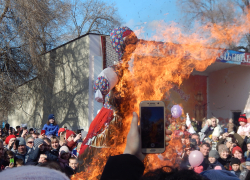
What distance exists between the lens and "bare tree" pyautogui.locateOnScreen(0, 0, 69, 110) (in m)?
9.91

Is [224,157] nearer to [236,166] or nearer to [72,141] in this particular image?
[236,166]

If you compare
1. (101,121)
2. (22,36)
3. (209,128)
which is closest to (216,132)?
(209,128)

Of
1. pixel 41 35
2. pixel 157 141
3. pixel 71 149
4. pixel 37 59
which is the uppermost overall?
pixel 41 35

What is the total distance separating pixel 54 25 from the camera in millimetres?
11016

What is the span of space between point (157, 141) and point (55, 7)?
1083cm

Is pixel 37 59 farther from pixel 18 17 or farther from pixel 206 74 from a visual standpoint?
pixel 206 74

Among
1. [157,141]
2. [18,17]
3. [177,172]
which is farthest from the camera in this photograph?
[18,17]

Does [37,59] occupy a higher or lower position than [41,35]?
lower

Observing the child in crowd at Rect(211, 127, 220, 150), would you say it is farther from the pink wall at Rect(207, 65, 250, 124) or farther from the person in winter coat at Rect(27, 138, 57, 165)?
the pink wall at Rect(207, 65, 250, 124)

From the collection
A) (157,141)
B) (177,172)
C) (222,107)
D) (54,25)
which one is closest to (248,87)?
(222,107)

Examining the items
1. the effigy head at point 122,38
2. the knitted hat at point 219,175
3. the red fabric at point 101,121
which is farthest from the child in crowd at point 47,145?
the knitted hat at point 219,175

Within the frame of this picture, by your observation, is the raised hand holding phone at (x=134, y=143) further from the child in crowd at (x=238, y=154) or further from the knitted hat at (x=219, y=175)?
the child in crowd at (x=238, y=154)

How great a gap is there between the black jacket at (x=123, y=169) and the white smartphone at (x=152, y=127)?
0.43 m

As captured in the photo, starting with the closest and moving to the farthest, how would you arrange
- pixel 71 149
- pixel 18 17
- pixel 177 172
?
pixel 177 172 < pixel 71 149 < pixel 18 17
